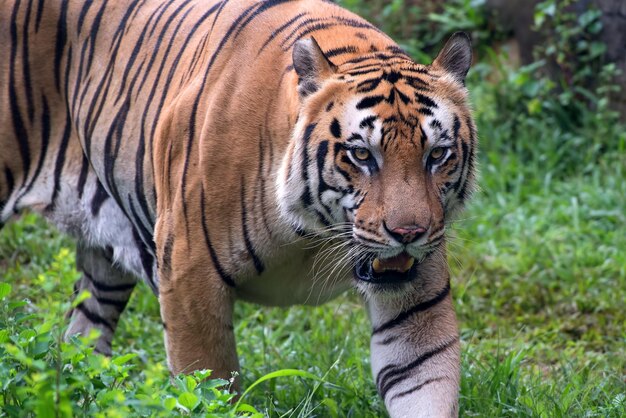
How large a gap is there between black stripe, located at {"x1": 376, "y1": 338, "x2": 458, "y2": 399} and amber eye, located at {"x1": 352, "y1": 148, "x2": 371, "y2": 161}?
2.11 feet

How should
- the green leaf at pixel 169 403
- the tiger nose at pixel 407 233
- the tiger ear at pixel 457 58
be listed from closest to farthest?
the green leaf at pixel 169 403
the tiger nose at pixel 407 233
the tiger ear at pixel 457 58

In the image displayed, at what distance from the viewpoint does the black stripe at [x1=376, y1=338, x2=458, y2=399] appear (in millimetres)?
3199

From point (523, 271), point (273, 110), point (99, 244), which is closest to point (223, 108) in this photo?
point (273, 110)

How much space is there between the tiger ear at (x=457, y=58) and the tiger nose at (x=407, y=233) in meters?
0.58

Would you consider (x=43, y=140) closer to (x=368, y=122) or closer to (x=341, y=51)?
(x=341, y=51)

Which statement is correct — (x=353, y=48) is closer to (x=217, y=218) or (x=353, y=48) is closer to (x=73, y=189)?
(x=217, y=218)

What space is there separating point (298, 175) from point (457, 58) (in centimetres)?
61

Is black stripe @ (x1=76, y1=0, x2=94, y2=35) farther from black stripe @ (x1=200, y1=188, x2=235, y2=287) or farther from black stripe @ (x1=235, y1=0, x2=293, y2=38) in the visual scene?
black stripe @ (x1=200, y1=188, x2=235, y2=287)

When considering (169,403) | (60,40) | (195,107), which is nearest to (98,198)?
(60,40)

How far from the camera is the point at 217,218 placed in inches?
126

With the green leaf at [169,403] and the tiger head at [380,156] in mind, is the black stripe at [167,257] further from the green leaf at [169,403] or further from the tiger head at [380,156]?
the green leaf at [169,403]

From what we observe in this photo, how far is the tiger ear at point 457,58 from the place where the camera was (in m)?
3.19

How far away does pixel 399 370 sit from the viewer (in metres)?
3.22

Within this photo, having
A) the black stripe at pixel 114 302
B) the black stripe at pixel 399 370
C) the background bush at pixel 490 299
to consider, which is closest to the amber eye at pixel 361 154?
the black stripe at pixel 399 370
